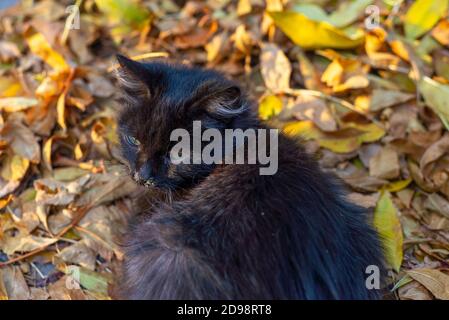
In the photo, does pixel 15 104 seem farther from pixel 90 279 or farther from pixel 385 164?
pixel 385 164

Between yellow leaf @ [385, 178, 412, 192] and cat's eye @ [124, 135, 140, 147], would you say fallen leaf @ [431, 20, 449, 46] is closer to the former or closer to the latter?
yellow leaf @ [385, 178, 412, 192]

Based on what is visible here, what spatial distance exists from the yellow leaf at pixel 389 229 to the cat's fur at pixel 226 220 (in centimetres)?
33

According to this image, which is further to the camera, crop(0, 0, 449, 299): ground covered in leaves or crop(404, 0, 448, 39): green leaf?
crop(404, 0, 448, 39): green leaf

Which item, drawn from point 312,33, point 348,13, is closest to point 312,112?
point 312,33

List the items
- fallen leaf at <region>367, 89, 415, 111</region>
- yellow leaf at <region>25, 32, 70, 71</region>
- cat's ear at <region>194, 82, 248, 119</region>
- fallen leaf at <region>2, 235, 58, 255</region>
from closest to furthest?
cat's ear at <region>194, 82, 248, 119</region>, fallen leaf at <region>2, 235, 58, 255</region>, fallen leaf at <region>367, 89, 415, 111</region>, yellow leaf at <region>25, 32, 70, 71</region>

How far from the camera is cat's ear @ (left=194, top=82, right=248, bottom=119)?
2.76 meters

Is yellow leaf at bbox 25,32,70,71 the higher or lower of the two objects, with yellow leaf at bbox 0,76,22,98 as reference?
higher

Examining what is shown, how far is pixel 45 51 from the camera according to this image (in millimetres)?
4207

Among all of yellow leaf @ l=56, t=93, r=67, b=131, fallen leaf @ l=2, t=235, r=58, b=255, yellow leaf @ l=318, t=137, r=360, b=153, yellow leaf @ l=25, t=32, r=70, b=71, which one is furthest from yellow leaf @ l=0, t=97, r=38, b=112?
yellow leaf @ l=318, t=137, r=360, b=153

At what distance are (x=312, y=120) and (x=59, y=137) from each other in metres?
1.62

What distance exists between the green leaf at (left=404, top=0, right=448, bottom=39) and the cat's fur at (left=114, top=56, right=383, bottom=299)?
181 centimetres

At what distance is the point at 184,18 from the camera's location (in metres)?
4.66

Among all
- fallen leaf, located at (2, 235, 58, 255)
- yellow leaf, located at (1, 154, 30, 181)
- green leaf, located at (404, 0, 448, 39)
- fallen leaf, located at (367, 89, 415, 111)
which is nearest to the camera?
fallen leaf, located at (2, 235, 58, 255)
